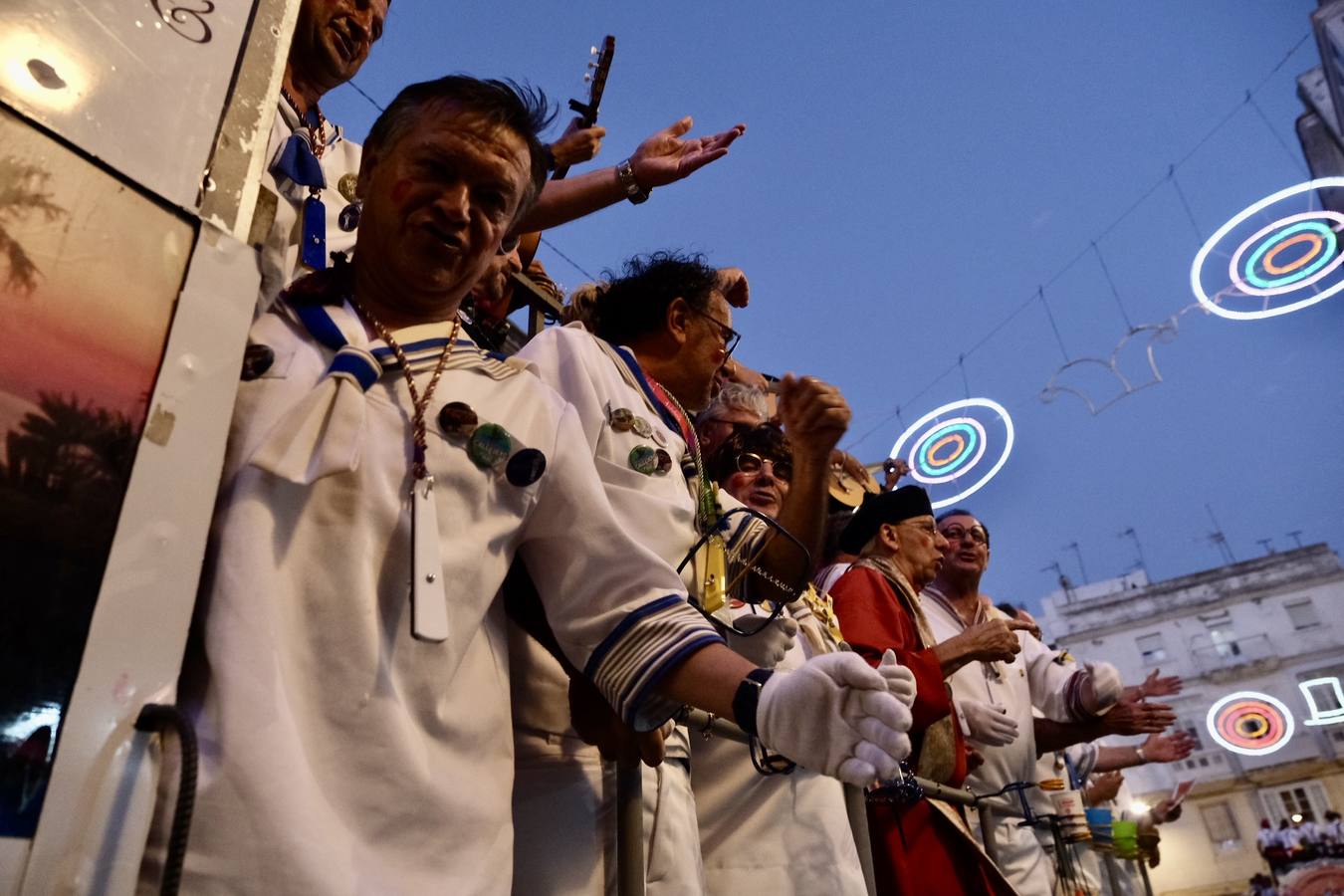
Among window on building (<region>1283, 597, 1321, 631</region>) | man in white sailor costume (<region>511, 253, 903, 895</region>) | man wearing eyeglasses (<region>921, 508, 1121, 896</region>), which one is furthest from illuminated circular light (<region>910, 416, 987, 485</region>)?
window on building (<region>1283, 597, 1321, 631</region>)

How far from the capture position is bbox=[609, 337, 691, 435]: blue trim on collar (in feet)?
8.20

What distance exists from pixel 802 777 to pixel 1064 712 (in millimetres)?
3027

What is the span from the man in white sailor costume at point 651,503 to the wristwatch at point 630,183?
1.25ft

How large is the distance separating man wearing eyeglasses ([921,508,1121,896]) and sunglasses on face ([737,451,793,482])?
2.91 ft

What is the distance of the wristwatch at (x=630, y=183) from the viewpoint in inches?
134

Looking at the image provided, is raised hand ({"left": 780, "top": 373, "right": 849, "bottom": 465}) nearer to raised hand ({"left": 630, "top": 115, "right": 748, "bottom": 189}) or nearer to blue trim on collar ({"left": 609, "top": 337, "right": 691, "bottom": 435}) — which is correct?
blue trim on collar ({"left": 609, "top": 337, "right": 691, "bottom": 435})

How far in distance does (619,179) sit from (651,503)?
1.72 m

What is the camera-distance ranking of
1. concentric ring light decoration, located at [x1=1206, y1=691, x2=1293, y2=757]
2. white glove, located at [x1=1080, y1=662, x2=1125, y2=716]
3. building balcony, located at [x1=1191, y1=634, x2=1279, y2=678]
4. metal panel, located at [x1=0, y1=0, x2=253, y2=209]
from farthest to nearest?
building balcony, located at [x1=1191, y1=634, x2=1279, y2=678] → concentric ring light decoration, located at [x1=1206, y1=691, x2=1293, y2=757] → white glove, located at [x1=1080, y1=662, x2=1125, y2=716] → metal panel, located at [x1=0, y1=0, x2=253, y2=209]

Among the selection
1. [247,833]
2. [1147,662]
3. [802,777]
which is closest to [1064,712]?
[802,777]

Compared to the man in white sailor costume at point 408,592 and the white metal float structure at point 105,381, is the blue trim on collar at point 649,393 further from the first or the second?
the white metal float structure at point 105,381

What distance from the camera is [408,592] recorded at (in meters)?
1.35

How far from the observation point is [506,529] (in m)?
1.56

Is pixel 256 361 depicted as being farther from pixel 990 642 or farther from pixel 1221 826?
pixel 1221 826

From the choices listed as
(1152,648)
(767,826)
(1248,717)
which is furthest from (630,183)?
(1152,648)
